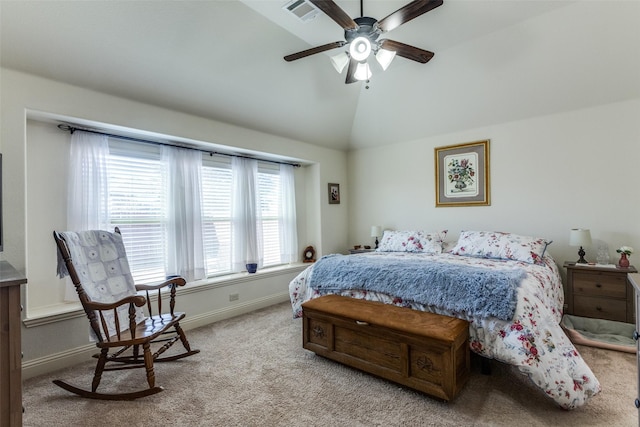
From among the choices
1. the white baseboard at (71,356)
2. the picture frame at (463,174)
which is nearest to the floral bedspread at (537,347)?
the picture frame at (463,174)

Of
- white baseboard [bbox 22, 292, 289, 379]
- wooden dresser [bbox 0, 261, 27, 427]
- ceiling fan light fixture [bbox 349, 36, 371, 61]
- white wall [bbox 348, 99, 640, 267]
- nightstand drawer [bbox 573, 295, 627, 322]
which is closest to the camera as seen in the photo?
wooden dresser [bbox 0, 261, 27, 427]

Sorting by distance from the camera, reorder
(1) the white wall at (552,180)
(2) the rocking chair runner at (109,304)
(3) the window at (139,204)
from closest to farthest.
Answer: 1. (2) the rocking chair runner at (109,304)
2. (3) the window at (139,204)
3. (1) the white wall at (552,180)

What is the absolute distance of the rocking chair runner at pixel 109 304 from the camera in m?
1.96

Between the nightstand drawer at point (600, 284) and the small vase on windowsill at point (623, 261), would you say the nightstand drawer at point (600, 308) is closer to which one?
the nightstand drawer at point (600, 284)

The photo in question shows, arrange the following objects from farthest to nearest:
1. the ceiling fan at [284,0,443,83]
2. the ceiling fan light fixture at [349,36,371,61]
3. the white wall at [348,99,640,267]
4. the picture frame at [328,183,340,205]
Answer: the picture frame at [328,183,340,205] < the white wall at [348,99,640,267] < the ceiling fan light fixture at [349,36,371,61] < the ceiling fan at [284,0,443,83]

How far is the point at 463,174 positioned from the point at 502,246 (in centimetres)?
119

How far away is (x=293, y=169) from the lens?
15.4 ft

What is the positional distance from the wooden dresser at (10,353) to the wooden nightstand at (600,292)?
13.6 ft

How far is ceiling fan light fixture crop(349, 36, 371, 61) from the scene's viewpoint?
214 centimetres

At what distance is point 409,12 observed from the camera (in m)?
1.88

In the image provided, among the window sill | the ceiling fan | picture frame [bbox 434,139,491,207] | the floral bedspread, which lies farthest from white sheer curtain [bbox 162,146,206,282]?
picture frame [bbox 434,139,491,207]

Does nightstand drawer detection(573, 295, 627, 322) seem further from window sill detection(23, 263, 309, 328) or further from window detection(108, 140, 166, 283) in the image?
window detection(108, 140, 166, 283)

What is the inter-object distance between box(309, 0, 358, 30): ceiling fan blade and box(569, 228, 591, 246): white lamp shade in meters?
2.92

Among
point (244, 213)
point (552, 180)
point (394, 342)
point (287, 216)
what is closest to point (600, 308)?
point (552, 180)
